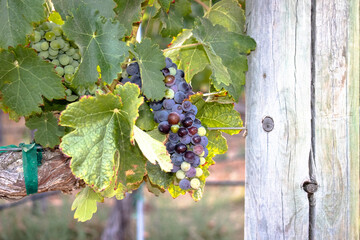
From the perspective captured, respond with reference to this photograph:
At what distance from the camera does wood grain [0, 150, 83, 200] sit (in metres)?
1.01

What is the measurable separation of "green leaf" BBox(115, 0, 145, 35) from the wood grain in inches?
16.1

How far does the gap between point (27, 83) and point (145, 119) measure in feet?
1.00

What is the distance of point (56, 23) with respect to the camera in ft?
3.35

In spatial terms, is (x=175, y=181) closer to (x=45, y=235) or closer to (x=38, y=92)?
(x=38, y=92)

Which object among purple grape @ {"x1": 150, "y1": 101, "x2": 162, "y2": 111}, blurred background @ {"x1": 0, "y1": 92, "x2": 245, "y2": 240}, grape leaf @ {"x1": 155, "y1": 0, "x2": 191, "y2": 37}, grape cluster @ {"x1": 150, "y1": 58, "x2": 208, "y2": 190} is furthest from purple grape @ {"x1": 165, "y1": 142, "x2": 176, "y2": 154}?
blurred background @ {"x1": 0, "y1": 92, "x2": 245, "y2": 240}

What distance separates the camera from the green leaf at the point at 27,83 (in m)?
0.94

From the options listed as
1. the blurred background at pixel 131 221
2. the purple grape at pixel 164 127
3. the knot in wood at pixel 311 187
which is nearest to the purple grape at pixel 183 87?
the purple grape at pixel 164 127

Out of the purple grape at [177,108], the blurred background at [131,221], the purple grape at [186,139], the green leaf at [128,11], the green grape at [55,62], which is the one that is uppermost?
the green leaf at [128,11]

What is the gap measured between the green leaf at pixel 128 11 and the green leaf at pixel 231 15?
276 mm

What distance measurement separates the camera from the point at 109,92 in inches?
34.9

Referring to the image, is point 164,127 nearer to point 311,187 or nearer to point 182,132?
point 182,132

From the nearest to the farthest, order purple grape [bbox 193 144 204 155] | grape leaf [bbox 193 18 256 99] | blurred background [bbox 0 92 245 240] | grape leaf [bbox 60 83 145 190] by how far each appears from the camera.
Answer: grape leaf [bbox 60 83 145 190] → purple grape [bbox 193 144 204 155] → grape leaf [bbox 193 18 256 99] → blurred background [bbox 0 92 245 240]

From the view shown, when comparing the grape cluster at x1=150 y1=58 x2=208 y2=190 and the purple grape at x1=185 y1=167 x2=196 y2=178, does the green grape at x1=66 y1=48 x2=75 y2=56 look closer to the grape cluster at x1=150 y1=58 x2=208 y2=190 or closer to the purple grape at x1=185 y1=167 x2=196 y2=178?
the grape cluster at x1=150 y1=58 x2=208 y2=190

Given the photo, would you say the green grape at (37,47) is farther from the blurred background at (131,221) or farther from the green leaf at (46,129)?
the blurred background at (131,221)
